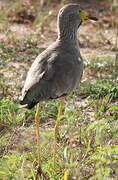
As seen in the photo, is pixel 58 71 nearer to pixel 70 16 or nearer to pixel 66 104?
pixel 70 16

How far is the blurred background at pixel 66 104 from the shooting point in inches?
165

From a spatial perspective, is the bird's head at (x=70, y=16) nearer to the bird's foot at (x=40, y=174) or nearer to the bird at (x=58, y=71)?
the bird at (x=58, y=71)

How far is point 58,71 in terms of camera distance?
4.30m

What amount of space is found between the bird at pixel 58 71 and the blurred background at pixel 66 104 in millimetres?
288

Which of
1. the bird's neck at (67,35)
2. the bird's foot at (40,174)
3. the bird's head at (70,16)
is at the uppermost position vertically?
the bird's head at (70,16)

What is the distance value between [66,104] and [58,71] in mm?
1431

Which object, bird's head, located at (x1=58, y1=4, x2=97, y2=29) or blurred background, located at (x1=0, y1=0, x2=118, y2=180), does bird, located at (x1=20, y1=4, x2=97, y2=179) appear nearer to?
bird's head, located at (x1=58, y1=4, x2=97, y2=29)

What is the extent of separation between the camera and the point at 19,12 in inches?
347

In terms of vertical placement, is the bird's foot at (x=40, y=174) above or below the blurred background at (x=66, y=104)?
below

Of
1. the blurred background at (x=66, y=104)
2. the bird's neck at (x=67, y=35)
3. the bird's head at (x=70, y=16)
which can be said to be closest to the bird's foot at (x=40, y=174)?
the blurred background at (x=66, y=104)

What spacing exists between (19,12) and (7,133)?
13.6 feet

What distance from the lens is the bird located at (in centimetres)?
417

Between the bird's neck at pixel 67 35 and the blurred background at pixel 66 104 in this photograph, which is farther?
the bird's neck at pixel 67 35

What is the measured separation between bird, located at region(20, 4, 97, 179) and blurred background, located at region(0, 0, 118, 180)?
29 centimetres
